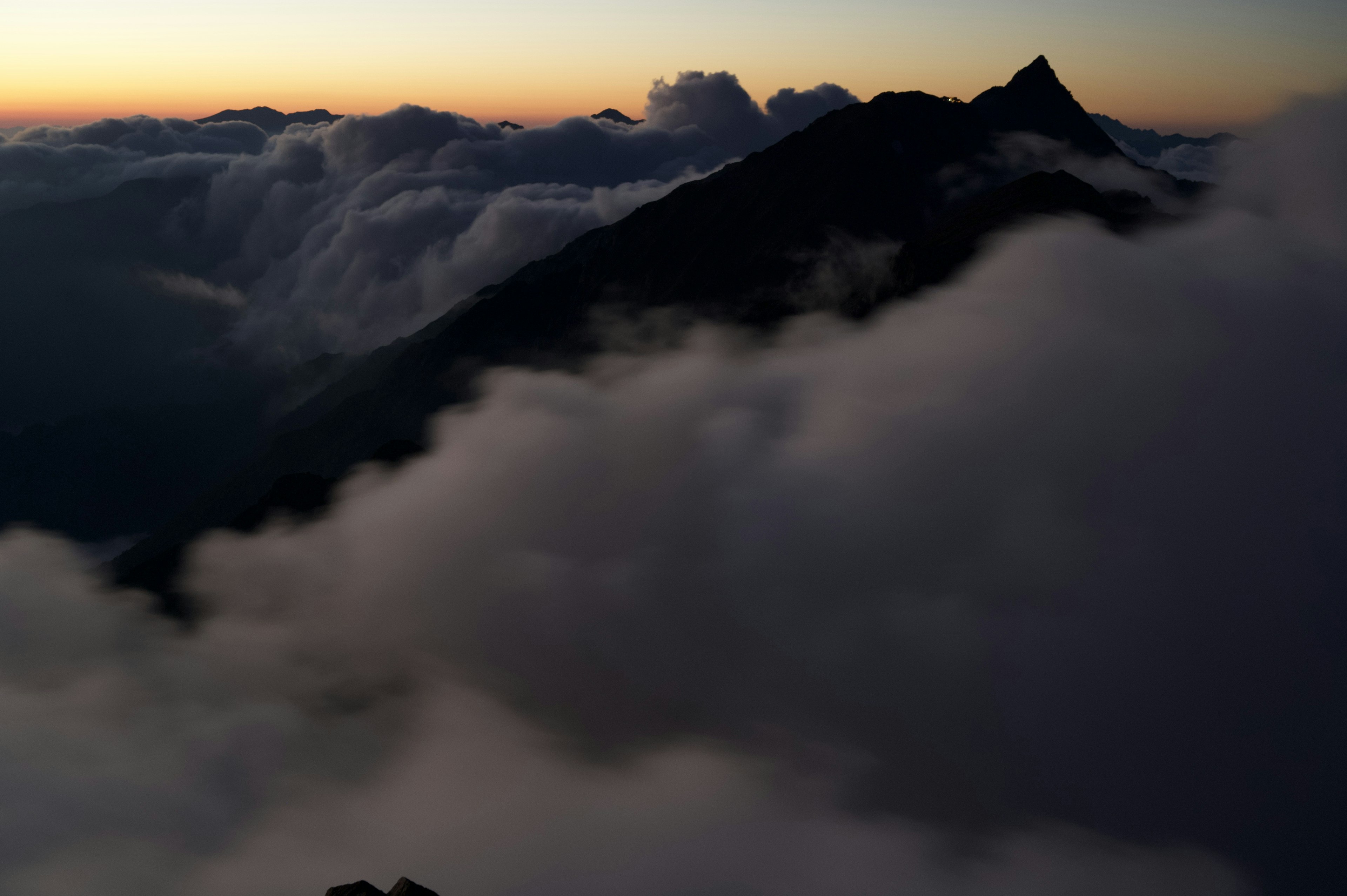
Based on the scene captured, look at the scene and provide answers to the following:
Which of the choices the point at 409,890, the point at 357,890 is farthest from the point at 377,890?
the point at 409,890

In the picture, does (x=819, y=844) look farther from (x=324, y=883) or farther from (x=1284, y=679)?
(x=1284, y=679)

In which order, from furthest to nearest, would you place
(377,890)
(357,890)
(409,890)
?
(377,890) → (357,890) → (409,890)

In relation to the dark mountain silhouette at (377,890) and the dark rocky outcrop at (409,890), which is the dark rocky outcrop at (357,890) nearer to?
the dark mountain silhouette at (377,890)

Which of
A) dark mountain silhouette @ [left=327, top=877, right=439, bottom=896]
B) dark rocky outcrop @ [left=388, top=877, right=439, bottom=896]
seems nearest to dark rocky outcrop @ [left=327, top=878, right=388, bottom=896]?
dark mountain silhouette @ [left=327, top=877, right=439, bottom=896]

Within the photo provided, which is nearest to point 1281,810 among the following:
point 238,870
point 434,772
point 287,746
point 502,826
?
point 502,826

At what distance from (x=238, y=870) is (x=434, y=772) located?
52.6 meters

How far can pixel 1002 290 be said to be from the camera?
198250mm

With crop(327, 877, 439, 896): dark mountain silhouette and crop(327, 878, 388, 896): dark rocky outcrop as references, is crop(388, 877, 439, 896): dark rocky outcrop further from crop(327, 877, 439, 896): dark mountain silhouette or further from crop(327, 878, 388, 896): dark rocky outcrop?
crop(327, 878, 388, 896): dark rocky outcrop

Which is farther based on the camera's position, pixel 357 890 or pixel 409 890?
pixel 357 890

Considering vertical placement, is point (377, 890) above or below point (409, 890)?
below

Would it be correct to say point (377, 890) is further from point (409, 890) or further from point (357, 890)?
point (409, 890)

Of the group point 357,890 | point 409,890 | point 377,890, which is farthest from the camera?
point 377,890

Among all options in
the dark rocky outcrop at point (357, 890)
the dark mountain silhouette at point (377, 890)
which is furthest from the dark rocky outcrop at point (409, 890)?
the dark rocky outcrop at point (357, 890)

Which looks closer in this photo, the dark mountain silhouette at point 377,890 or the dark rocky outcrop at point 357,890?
the dark mountain silhouette at point 377,890
